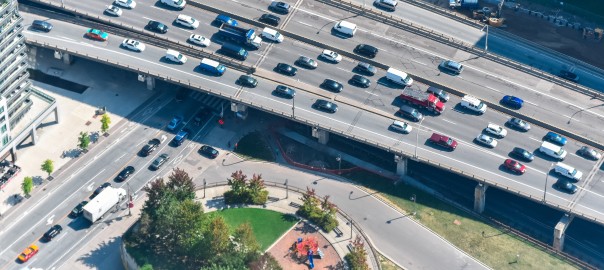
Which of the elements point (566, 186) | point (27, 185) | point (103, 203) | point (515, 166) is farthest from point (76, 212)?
point (566, 186)

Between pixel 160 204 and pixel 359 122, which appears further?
pixel 359 122

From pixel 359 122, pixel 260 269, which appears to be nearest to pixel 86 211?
pixel 260 269

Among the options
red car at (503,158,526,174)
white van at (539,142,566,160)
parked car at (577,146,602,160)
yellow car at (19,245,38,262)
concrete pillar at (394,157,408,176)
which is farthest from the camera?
concrete pillar at (394,157,408,176)

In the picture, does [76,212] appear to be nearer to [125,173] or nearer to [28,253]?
[28,253]

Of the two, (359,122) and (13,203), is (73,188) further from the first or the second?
(359,122)

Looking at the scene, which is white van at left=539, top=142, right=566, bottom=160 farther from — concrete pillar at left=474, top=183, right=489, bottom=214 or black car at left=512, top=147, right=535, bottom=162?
concrete pillar at left=474, top=183, right=489, bottom=214

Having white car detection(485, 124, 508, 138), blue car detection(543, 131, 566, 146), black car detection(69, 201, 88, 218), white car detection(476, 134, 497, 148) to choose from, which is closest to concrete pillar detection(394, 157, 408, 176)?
white car detection(476, 134, 497, 148)
